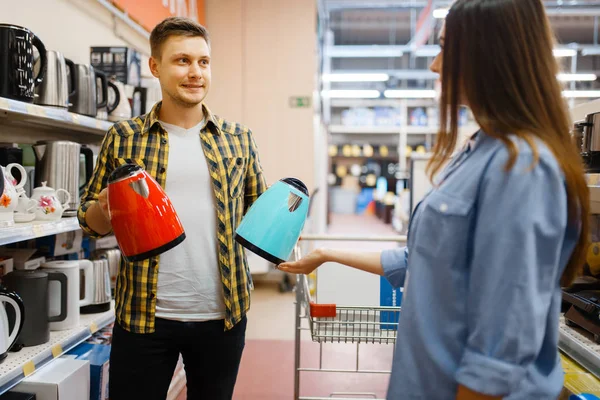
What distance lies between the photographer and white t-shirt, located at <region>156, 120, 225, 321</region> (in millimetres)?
1478

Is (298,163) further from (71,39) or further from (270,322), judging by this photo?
(71,39)

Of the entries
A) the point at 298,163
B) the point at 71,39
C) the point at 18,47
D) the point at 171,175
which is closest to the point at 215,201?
the point at 171,175

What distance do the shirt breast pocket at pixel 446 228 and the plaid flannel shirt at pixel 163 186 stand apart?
794 millimetres

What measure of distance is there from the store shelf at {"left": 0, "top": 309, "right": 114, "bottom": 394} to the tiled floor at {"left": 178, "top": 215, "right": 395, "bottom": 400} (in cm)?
92

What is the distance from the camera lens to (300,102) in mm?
5652

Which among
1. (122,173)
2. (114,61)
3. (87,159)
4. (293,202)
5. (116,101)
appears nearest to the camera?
(122,173)

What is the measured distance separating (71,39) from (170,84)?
1.84 metres

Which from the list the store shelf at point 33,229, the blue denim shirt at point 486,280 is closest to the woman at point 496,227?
the blue denim shirt at point 486,280

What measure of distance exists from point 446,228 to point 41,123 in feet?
7.50

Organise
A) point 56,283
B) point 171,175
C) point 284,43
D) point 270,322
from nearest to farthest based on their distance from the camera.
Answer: point 171,175, point 56,283, point 270,322, point 284,43

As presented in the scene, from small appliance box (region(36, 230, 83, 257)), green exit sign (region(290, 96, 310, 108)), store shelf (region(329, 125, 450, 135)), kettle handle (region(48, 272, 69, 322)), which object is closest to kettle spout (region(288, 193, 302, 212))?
kettle handle (region(48, 272, 69, 322))

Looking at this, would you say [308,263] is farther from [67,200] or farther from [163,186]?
[67,200]

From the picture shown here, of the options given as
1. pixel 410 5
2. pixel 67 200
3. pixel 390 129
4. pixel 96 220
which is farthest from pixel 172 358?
pixel 390 129

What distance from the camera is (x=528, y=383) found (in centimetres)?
80
